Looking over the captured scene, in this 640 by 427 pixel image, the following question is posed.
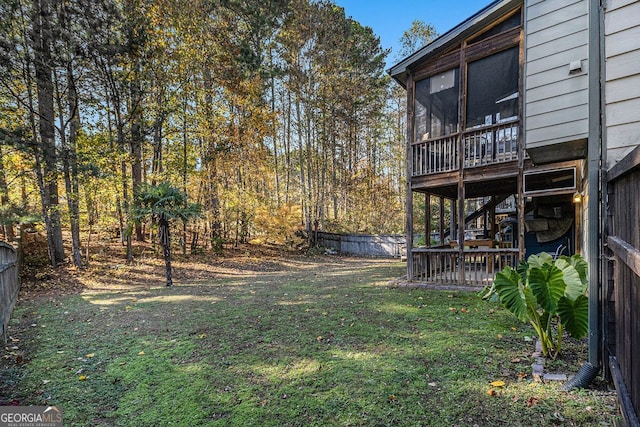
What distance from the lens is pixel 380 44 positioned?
62.7ft

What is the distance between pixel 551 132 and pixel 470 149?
330 cm

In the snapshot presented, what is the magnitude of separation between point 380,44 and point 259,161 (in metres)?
10.7

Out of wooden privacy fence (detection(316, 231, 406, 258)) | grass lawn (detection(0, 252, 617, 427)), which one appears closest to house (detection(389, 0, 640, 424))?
grass lawn (detection(0, 252, 617, 427))

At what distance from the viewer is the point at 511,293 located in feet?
10.1

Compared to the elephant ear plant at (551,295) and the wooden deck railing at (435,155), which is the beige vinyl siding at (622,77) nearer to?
the elephant ear plant at (551,295)

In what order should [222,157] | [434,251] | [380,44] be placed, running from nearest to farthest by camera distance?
[434,251] < [222,157] < [380,44]

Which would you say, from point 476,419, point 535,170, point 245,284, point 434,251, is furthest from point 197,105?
point 476,419

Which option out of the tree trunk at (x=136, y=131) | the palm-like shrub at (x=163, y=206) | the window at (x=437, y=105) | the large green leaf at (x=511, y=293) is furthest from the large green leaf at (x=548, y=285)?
the tree trunk at (x=136, y=131)

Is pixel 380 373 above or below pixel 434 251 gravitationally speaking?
below

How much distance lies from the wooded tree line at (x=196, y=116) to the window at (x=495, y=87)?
6859 mm

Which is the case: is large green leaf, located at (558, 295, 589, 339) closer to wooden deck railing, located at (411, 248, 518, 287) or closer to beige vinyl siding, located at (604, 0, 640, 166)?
beige vinyl siding, located at (604, 0, 640, 166)

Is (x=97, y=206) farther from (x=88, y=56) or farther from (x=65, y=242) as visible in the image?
(x=88, y=56)

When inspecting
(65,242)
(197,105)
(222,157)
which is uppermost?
(197,105)

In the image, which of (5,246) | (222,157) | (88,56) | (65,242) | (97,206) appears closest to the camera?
(5,246)
